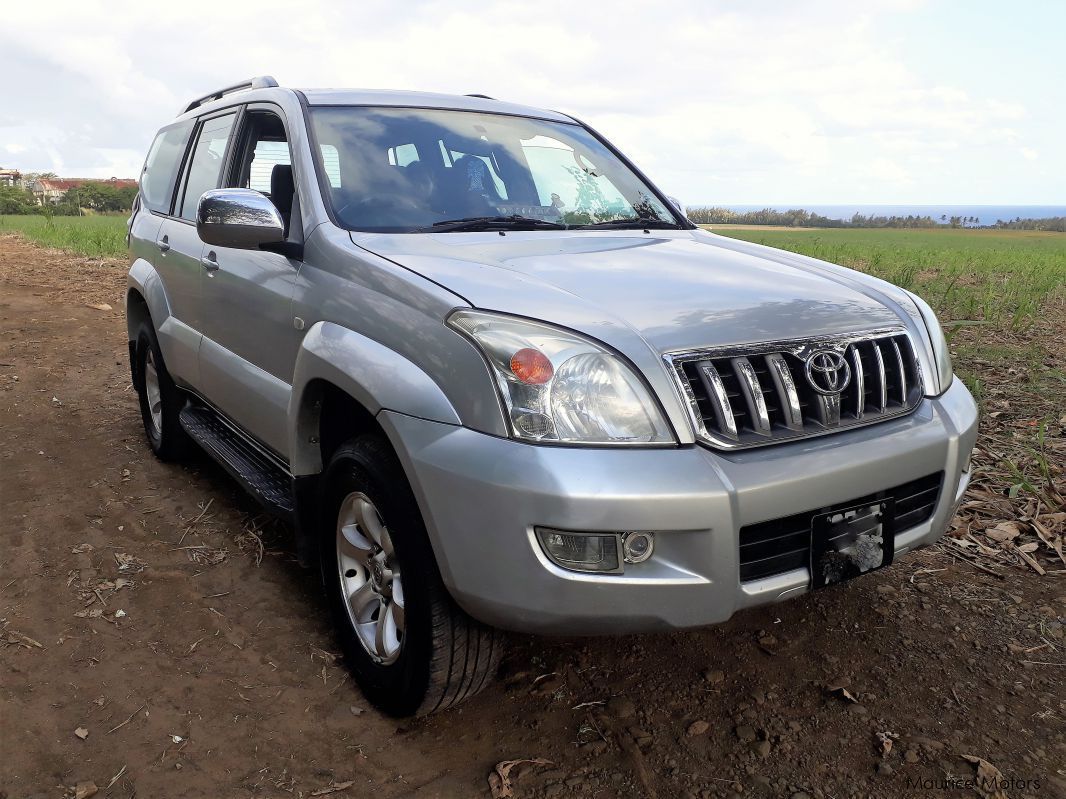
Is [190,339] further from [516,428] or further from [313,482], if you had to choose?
[516,428]

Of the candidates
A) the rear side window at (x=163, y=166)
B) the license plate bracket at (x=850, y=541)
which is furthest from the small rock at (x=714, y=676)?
the rear side window at (x=163, y=166)

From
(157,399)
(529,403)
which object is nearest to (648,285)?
(529,403)

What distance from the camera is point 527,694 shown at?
2.57 meters

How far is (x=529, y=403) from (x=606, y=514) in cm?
31

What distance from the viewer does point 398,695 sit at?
2348 mm

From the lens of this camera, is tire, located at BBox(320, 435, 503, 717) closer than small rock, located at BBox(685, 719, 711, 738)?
Yes

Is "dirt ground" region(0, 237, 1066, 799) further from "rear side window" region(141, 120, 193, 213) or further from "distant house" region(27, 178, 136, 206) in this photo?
"distant house" region(27, 178, 136, 206)

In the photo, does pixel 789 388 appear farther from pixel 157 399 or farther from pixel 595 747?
pixel 157 399

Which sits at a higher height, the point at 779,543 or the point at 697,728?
the point at 779,543

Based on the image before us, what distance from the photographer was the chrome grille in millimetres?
1992

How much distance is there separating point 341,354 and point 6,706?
143 cm

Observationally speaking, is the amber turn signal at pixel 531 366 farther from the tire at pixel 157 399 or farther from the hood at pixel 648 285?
the tire at pixel 157 399

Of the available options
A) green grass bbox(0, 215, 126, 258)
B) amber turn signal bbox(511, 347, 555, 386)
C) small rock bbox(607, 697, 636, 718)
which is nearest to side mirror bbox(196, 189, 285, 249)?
amber turn signal bbox(511, 347, 555, 386)

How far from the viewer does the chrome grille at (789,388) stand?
1992mm
